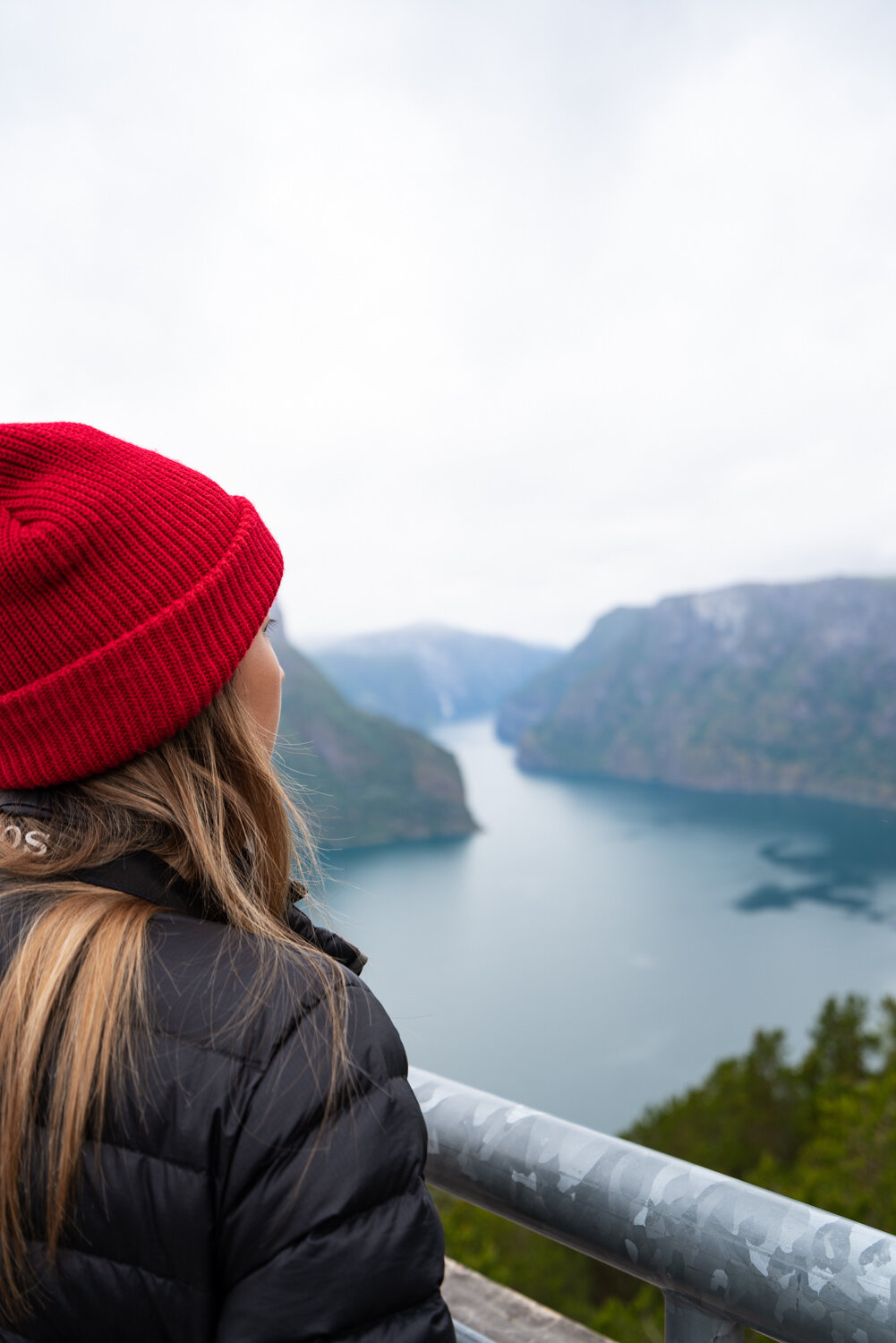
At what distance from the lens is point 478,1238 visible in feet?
50.4

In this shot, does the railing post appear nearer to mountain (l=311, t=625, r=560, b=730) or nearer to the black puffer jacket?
the black puffer jacket

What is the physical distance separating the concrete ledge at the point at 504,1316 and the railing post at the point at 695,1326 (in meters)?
0.20

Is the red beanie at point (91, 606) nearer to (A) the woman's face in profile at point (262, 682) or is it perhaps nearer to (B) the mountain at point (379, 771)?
(A) the woman's face in profile at point (262, 682)

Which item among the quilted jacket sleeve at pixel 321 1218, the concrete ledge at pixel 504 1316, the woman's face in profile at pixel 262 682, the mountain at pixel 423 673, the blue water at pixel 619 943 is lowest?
the mountain at pixel 423 673

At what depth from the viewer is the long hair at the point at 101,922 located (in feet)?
1.77

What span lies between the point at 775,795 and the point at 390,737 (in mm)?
26577

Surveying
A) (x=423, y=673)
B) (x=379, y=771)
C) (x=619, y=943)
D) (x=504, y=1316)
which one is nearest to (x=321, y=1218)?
(x=504, y=1316)

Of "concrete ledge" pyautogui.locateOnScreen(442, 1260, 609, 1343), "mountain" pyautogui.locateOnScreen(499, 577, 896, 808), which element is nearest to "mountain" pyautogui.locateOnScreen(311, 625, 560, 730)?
"mountain" pyautogui.locateOnScreen(499, 577, 896, 808)

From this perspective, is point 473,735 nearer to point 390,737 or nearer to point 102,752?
point 390,737

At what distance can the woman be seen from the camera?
0.53 m

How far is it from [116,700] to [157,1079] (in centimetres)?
28

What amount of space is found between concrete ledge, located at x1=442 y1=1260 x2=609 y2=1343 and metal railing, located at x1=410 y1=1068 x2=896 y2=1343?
0.21m

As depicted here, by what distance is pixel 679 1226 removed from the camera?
620 mm

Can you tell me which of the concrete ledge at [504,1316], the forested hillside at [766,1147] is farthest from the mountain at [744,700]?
the concrete ledge at [504,1316]
